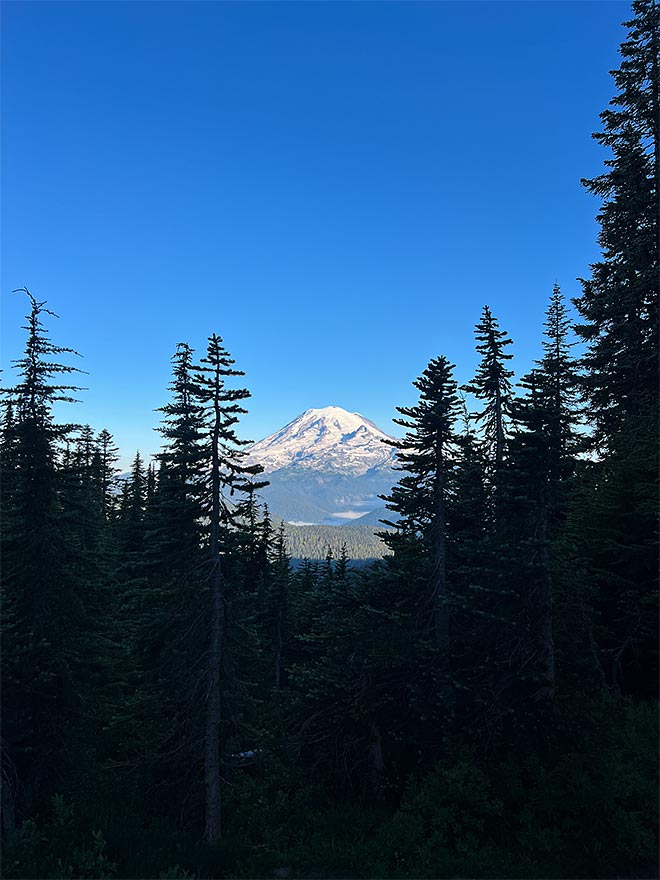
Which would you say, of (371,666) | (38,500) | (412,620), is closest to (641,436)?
(412,620)

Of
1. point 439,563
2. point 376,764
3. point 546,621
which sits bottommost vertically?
point 376,764

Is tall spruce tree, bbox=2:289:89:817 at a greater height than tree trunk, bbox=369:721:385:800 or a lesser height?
greater

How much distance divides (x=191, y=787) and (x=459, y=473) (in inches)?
584

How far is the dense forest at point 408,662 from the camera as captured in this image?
1413 centimetres

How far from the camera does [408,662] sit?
17.3 meters

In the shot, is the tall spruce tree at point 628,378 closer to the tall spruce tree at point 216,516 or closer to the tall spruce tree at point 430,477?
the tall spruce tree at point 430,477

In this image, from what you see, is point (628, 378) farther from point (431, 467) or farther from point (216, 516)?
point (216, 516)

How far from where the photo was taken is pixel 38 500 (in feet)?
57.2

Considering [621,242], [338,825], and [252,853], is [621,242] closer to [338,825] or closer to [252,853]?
[338,825]

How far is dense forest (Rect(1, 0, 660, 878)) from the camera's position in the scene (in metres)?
14.1

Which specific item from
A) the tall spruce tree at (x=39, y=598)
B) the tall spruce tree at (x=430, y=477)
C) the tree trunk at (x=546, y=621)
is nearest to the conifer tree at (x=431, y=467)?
the tall spruce tree at (x=430, y=477)

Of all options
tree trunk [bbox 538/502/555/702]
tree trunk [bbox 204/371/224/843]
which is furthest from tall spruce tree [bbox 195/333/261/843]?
tree trunk [bbox 538/502/555/702]

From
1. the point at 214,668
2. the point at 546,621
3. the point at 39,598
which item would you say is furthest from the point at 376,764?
the point at 39,598

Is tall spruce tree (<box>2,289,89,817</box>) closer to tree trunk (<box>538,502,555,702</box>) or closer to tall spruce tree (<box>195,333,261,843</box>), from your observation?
tall spruce tree (<box>195,333,261,843</box>)
